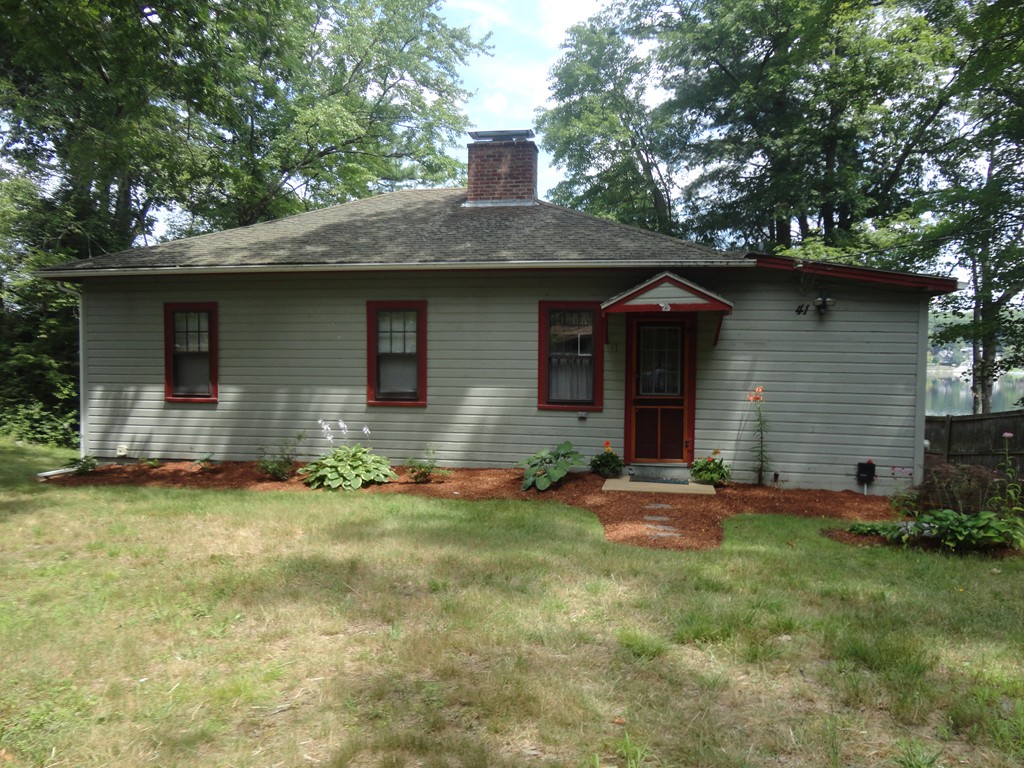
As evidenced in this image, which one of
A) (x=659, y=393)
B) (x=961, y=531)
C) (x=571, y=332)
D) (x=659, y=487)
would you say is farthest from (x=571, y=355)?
(x=961, y=531)

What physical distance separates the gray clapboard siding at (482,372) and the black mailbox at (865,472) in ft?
0.42

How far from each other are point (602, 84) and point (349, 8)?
10.1 m

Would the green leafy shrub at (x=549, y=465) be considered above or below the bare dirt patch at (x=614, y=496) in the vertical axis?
above

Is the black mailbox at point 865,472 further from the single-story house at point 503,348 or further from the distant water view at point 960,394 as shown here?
the distant water view at point 960,394

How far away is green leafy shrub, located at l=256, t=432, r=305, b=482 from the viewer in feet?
29.8

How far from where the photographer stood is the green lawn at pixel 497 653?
2.65 m

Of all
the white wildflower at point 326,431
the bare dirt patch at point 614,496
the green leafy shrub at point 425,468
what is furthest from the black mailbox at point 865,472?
the white wildflower at point 326,431

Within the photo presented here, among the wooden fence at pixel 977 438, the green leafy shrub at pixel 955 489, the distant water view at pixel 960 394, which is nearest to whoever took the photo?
the green leafy shrub at pixel 955 489

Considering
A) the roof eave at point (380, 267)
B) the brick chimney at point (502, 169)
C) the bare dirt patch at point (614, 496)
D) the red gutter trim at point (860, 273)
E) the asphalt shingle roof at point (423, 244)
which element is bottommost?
the bare dirt patch at point (614, 496)

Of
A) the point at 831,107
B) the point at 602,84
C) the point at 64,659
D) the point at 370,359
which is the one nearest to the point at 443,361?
the point at 370,359

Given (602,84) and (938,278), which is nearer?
(938,278)

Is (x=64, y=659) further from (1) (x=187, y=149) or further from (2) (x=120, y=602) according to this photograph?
(1) (x=187, y=149)

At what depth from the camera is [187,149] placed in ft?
48.0

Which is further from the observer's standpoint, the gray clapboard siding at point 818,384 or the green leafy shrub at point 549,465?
the gray clapboard siding at point 818,384
